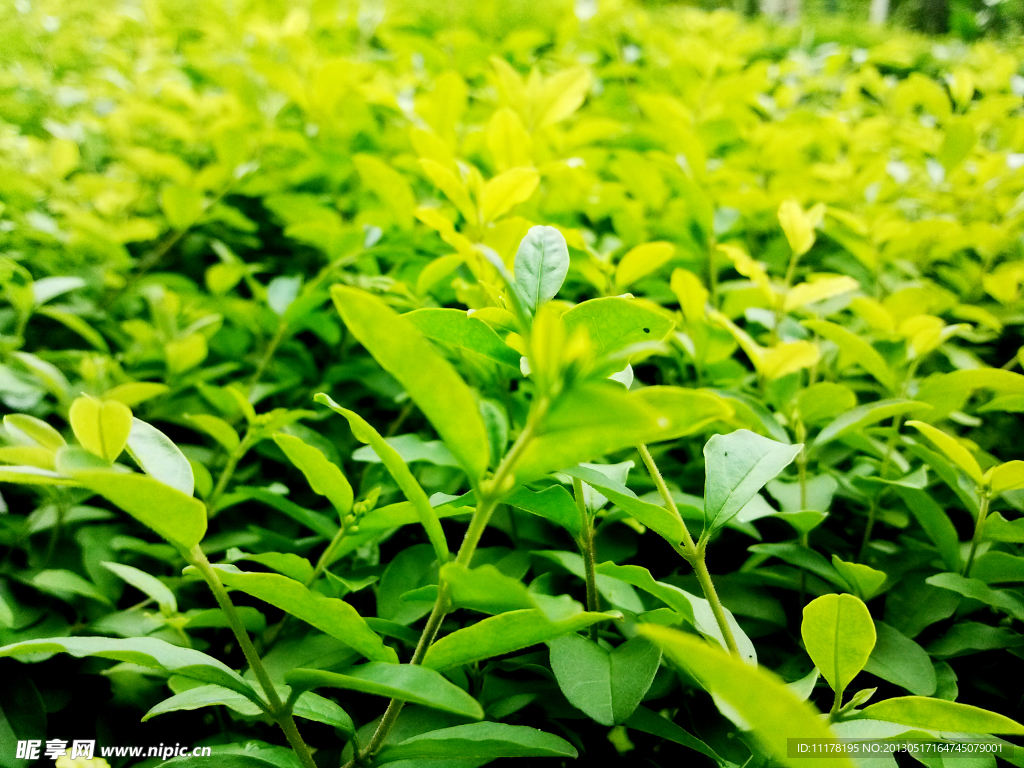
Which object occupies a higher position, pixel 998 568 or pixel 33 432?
pixel 33 432

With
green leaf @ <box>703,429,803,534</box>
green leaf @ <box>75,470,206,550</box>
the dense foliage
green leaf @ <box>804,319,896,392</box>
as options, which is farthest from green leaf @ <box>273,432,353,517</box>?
green leaf @ <box>804,319,896,392</box>

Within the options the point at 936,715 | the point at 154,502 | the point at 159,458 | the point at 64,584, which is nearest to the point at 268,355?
the point at 64,584

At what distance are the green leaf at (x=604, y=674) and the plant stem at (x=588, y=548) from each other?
0.14 feet

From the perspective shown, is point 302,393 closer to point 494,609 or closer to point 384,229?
point 384,229

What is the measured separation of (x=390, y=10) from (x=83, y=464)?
8.30 ft

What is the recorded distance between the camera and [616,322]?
23.9 inches

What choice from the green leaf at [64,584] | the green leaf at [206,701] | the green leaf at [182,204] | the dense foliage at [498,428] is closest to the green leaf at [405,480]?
the dense foliage at [498,428]

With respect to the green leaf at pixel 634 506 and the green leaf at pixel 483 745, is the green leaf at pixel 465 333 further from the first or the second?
the green leaf at pixel 483 745

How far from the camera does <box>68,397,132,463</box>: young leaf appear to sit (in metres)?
0.54

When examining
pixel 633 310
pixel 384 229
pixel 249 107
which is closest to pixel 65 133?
pixel 249 107

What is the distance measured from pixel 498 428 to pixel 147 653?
1.15 ft

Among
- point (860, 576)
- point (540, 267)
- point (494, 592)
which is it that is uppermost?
point (540, 267)

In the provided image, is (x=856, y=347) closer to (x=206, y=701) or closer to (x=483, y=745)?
(x=483, y=745)

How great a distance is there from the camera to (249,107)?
1.58 m
